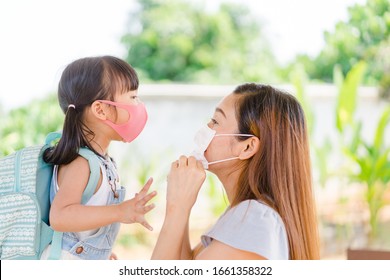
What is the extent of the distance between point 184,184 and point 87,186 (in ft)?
0.80

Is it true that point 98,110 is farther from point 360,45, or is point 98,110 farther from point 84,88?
point 360,45

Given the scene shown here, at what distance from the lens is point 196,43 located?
6859mm

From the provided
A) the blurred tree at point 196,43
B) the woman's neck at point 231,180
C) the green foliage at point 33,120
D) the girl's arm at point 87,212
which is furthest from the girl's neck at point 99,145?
the blurred tree at point 196,43

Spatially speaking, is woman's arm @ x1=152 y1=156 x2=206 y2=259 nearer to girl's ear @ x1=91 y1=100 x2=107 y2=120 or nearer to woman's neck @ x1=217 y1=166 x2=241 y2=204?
woman's neck @ x1=217 y1=166 x2=241 y2=204

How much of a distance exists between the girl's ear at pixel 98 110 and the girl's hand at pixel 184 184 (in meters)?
0.23

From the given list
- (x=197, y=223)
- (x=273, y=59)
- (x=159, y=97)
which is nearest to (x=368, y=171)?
(x=197, y=223)

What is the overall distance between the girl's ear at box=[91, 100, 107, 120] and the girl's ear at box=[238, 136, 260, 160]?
0.36 m

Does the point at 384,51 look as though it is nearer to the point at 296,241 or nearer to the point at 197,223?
the point at 197,223

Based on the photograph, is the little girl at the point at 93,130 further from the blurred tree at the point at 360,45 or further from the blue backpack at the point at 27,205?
the blurred tree at the point at 360,45

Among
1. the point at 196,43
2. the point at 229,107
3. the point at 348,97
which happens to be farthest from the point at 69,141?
the point at 196,43

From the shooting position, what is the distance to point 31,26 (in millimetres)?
5180

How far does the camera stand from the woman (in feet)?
4.71

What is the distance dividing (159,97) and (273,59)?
1610 mm

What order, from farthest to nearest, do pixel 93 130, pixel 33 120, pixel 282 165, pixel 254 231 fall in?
pixel 33 120 → pixel 93 130 → pixel 282 165 → pixel 254 231
